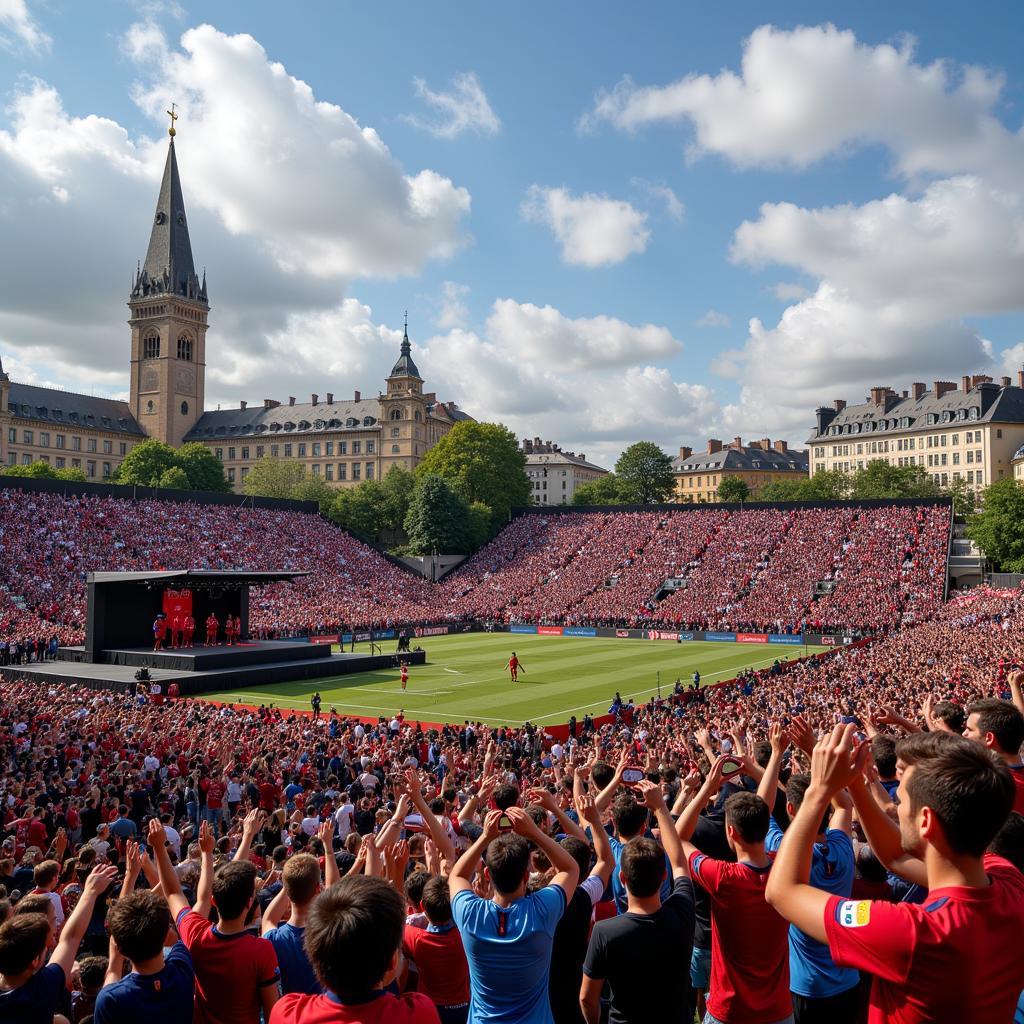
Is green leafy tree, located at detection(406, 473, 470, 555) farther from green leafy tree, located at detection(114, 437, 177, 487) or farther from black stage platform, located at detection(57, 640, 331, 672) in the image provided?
black stage platform, located at detection(57, 640, 331, 672)

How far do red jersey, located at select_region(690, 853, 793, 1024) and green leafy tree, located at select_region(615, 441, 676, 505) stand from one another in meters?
113

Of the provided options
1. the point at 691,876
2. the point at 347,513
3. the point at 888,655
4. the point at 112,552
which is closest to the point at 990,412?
the point at 347,513

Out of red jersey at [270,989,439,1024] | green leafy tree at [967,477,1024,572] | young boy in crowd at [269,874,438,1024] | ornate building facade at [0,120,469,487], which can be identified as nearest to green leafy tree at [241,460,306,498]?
ornate building facade at [0,120,469,487]

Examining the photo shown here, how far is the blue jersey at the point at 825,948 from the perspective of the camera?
4.71 m

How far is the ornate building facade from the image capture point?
132250mm

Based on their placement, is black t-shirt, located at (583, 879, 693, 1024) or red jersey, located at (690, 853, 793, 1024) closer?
black t-shirt, located at (583, 879, 693, 1024)

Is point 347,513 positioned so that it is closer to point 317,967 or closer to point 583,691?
point 583,691

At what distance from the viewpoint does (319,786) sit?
53.3 feet

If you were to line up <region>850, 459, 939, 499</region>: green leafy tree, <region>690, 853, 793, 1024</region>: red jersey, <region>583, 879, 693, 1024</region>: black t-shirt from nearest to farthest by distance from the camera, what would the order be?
<region>583, 879, 693, 1024</region>: black t-shirt, <region>690, 853, 793, 1024</region>: red jersey, <region>850, 459, 939, 499</region>: green leafy tree

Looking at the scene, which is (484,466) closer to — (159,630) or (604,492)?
→ (604,492)

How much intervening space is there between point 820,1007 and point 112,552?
187 ft

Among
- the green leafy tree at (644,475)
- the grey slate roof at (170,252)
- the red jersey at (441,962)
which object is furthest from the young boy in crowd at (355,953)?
the grey slate roof at (170,252)

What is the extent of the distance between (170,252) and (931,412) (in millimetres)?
119282

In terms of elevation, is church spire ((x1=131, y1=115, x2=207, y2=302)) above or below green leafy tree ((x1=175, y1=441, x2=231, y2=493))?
above
